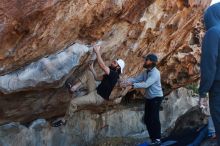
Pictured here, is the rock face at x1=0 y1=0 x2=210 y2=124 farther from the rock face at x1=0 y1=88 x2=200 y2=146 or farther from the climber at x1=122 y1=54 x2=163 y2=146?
the climber at x1=122 y1=54 x2=163 y2=146

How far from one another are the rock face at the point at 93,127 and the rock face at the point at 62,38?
264mm

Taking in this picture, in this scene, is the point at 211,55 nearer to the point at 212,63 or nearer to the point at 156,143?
the point at 212,63

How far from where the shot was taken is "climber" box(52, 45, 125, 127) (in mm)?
7328

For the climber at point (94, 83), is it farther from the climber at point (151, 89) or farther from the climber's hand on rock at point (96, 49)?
the climber at point (151, 89)

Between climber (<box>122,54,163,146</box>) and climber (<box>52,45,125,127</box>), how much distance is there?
340mm

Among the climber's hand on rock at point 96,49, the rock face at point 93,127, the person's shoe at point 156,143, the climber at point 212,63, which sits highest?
the climber's hand on rock at point 96,49

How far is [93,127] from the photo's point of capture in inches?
385

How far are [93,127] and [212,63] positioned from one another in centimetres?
475

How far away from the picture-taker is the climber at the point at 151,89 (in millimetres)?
7773

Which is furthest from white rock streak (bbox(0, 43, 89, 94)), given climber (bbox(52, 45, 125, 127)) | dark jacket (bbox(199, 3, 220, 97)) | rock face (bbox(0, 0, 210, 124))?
dark jacket (bbox(199, 3, 220, 97))

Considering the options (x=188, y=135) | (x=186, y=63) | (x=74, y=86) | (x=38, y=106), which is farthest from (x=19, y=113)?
(x=186, y=63)

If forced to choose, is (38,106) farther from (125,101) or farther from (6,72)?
(125,101)

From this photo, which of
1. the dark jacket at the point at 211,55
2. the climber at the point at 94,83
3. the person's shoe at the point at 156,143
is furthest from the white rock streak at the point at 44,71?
the dark jacket at the point at 211,55

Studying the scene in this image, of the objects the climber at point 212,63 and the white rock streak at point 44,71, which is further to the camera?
the white rock streak at point 44,71
